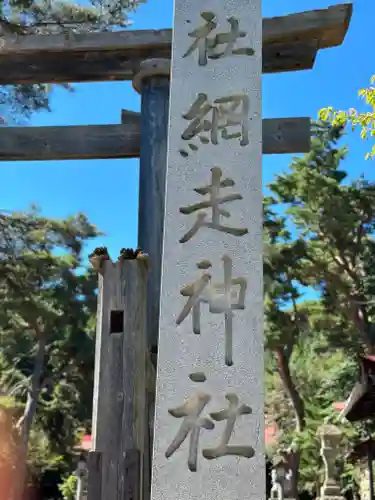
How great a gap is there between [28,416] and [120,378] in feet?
44.4

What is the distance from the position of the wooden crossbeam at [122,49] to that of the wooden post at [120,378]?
1.45 meters

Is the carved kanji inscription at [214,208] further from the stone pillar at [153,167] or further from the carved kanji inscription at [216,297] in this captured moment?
the stone pillar at [153,167]

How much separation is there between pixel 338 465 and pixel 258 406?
43.0 ft

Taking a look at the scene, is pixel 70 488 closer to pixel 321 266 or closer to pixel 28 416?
pixel 28 416

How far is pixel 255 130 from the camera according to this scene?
2371mm

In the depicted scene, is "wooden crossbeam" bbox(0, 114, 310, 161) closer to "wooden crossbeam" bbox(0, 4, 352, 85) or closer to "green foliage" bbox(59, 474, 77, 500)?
"wooden crossbeam" bbox(0, 4, 352, 85)

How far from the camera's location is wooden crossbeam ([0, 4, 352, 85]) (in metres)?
3.32

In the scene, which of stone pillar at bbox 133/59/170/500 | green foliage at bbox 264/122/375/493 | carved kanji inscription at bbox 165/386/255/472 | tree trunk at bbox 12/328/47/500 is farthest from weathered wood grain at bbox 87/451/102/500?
tree trunk at bbox 12/328/47/500

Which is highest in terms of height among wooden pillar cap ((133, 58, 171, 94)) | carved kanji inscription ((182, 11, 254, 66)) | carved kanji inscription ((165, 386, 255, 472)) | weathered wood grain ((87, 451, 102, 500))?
wooden pillar cap ((133, 58, 171, 94))

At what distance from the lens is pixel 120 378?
2.51m

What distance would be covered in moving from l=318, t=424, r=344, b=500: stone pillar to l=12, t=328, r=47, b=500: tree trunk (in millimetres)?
7503

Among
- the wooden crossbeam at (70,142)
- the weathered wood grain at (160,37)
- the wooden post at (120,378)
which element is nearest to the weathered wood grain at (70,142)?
the wooden crossbeam at (70,142)

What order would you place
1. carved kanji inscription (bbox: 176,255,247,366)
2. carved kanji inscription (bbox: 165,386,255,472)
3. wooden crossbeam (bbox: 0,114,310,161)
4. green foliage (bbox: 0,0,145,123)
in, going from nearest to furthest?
carved kanji inscription (bbox: 165,386,255,472)
carved kanji inscription (bbox: 176,255,247,366)
wooden crossbeam (bbox: 0,114,310,161)
green foliage (bbox: 0,0,145,123)

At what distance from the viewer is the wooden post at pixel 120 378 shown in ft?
7.89
